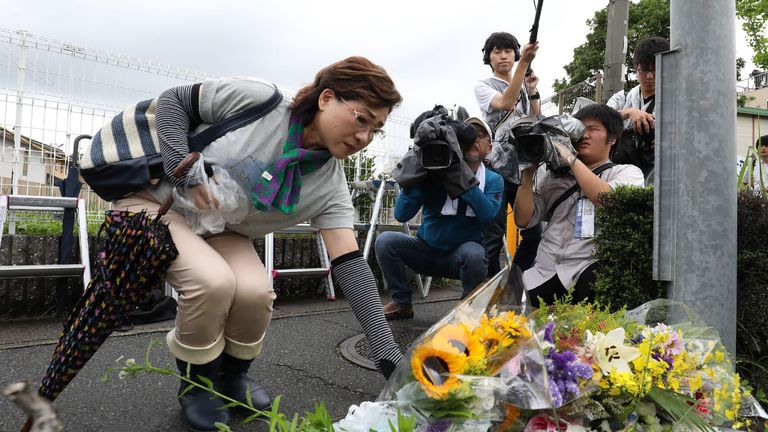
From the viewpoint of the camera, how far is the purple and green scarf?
2.00 metres

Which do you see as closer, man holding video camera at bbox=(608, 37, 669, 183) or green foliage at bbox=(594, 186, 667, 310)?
green foliage at bbox=(594, 186, 667, 310)

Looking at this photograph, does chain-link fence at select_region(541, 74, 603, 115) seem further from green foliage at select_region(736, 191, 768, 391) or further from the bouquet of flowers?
the bouquet of flowers

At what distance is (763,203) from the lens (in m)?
2.31

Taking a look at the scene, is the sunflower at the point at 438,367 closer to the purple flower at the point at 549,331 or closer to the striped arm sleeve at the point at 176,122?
the purple flower at the point at 549,331

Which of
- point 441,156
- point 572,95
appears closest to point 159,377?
point 441,156

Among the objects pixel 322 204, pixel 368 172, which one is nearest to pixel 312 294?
pixel 368 172

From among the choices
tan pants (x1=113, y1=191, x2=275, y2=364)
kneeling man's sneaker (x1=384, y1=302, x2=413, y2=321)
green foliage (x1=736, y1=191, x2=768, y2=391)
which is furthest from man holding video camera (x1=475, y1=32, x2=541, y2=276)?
tan pants (x1=113, y1=191, x2=275, y2=364)

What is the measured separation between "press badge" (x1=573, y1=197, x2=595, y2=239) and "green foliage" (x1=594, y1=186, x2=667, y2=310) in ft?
0.65

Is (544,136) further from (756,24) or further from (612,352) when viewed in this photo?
(756,24)

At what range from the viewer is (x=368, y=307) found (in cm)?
197

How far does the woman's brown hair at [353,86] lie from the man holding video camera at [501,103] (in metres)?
1.91

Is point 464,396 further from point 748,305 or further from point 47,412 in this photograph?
point 748,305

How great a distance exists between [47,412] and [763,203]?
8.65 feet

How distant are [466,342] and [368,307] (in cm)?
85
